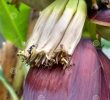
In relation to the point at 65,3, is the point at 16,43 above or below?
below

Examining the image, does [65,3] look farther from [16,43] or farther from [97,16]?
[16,43]

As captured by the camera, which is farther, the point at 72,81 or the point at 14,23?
the point at 14,23

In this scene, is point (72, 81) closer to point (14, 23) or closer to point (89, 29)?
point (89, 29)

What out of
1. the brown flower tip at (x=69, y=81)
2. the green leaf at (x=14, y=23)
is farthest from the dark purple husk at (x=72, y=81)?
the green leaf at (x=14, y=23)

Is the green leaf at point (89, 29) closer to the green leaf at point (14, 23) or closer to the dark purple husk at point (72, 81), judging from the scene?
the dark purple husk at point (72, 81)

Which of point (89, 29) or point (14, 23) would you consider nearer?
point (89, 29)

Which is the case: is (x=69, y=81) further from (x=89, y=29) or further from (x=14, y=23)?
(x=14, y=23)

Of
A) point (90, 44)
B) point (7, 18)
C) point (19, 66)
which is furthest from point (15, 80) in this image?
point (90, 44)

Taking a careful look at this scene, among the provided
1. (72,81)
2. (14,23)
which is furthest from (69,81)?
(14,23)
